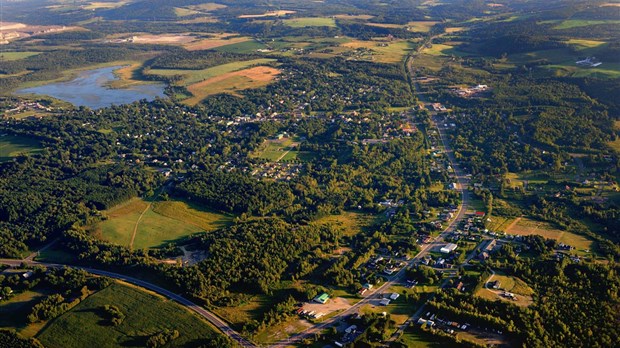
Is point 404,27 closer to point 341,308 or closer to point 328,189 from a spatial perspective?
point 328,189

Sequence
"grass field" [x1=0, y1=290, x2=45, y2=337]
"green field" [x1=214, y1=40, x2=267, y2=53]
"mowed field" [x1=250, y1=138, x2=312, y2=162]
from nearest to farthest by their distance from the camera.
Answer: "grass field" [x1=0, y1=290, x2=45, y2=337], "mowed field" [x1=250, y1=138, x2=312, y2=162], "green field" [x1=214, y1=40, x2=267, y2=53]

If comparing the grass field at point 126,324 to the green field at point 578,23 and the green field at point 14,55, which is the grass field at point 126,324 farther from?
the green field at point 14,55

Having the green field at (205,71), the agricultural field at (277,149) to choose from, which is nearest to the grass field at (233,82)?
the green field at (205,71)

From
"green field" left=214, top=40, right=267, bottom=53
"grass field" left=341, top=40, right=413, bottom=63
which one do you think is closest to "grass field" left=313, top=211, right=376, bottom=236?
"grass field" left=341, top=40, right=413, bottom=63

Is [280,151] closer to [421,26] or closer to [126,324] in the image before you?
[126,324]

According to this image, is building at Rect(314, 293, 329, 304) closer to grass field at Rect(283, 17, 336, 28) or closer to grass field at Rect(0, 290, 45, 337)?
grass field at Rect(0, 290, 45, 337)

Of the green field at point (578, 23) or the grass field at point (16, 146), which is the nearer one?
the grass field at point (16, 146)

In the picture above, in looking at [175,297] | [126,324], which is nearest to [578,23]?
[175,297]
